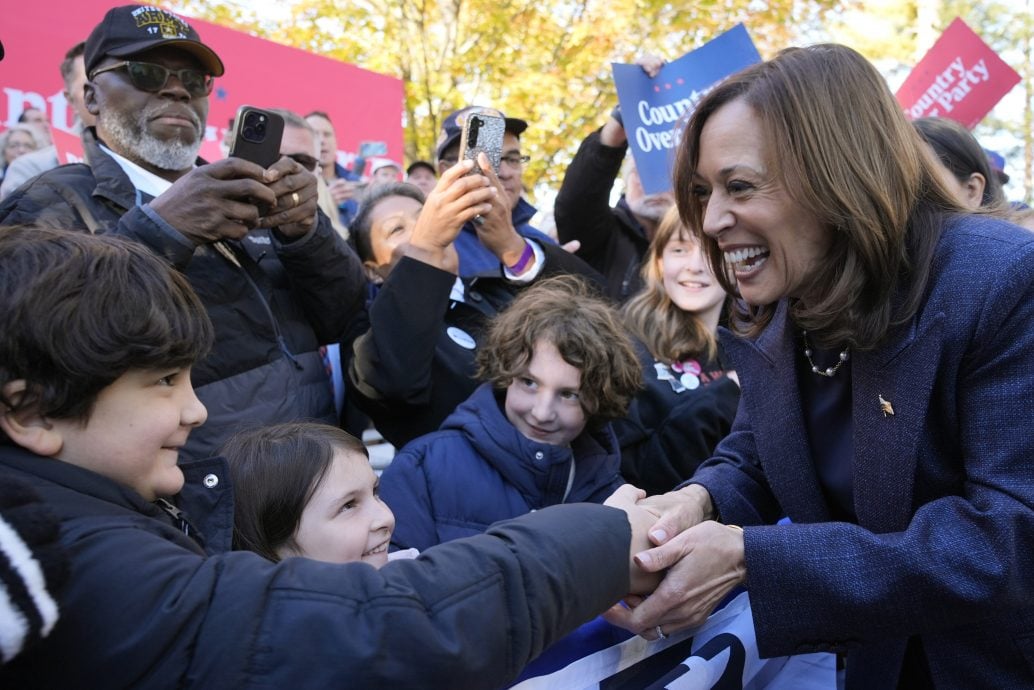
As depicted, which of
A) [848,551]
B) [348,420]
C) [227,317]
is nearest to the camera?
[848,551]

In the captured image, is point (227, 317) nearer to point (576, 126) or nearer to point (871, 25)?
point (576, 126)

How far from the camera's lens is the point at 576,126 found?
42.0ft

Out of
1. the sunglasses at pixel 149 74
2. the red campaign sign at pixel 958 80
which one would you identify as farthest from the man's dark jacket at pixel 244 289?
the red campaign sign at pixel 958 80

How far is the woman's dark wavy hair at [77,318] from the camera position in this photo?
1340 millimetres

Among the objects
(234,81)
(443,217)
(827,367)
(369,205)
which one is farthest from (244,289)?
(234,81)

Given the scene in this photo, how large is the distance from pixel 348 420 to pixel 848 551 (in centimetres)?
228

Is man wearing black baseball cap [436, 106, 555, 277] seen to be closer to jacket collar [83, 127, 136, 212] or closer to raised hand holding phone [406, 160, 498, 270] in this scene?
raised hand holding phone [406, 160, 498, 270]

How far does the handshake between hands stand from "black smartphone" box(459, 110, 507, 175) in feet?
5.82

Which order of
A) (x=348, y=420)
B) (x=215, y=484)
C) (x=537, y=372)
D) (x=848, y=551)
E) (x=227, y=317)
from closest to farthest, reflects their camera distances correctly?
1. (x=215, y=484)
2. (x=848, y=551)
3. (x=227, y=317)
4. (x=537, y=372)
5. (x=348, y=420)

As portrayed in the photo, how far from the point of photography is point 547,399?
9.91 ft

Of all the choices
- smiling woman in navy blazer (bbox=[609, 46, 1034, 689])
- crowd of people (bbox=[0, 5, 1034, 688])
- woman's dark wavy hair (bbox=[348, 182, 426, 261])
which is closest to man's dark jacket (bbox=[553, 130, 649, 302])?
woman's dark wavy hair (bbox=[348, 182, 426, 261])

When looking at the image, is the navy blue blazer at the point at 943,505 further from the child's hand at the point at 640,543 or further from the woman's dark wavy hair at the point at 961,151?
the woman's dark wavy hair at the point at 961,151

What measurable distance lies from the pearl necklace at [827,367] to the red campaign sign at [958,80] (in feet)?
15.2

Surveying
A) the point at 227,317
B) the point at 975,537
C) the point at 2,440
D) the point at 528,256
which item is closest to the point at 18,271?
the point at 2,440
